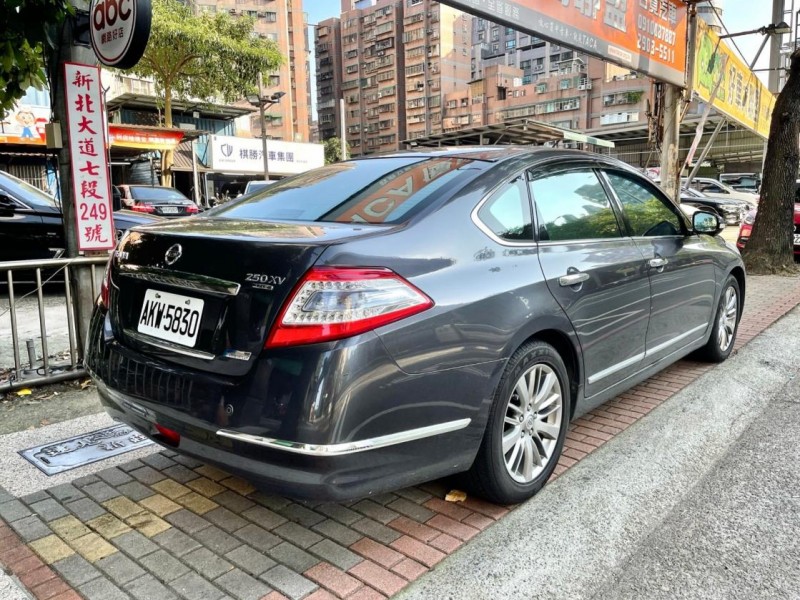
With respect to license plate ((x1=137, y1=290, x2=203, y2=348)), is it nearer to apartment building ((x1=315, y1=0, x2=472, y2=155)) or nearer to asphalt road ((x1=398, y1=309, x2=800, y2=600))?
asphalt road ((x1=398, y1=309, x2=800, y2=600))

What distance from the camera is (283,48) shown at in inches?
2692

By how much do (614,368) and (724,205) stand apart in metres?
21.4

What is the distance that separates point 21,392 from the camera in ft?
13.9

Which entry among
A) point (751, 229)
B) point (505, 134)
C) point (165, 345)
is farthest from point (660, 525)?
point (505, 134)

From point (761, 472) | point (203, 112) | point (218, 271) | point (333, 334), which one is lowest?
point (761, 472)

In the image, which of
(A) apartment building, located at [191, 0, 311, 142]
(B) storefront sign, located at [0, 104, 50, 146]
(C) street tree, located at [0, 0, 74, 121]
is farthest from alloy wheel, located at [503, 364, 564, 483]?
(A) apartment building, located at [191, 0, 311, 142]

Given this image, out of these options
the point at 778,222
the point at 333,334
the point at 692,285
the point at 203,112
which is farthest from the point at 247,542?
the point at 203,112

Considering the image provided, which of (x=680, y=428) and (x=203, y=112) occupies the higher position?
(x=203, y=112)

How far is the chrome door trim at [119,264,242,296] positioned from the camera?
7.26 feet

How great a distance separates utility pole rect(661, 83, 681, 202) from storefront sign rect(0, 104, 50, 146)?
18843mm

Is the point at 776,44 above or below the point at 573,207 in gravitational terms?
above

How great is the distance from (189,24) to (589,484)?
31340 mm

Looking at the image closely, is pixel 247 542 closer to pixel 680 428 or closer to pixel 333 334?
pixel 333 334

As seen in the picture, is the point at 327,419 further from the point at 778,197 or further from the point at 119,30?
the point at 778,197
